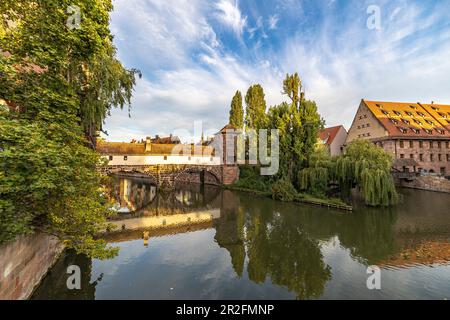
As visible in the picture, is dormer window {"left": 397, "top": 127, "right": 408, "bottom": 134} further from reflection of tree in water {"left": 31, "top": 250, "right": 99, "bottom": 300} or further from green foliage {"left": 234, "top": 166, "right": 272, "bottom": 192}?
reflection of tree in water {"left": 31, "top": 250, "right": 99, "bottom": 300}

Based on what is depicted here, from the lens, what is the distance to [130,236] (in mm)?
12242

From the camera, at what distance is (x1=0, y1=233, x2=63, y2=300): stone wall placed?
513cm

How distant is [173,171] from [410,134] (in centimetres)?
3346

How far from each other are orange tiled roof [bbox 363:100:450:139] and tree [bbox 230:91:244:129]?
1997cm

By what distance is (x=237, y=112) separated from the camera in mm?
38406

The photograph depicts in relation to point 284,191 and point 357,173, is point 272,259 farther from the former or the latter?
point 357,173

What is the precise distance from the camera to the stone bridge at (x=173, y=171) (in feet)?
86.9

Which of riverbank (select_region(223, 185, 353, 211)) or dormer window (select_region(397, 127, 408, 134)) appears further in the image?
dormer window (select_region(397, 127, 408, 134))

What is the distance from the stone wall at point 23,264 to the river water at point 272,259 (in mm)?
607

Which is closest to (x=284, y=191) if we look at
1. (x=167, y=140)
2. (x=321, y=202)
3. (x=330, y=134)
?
(x=321, y=202)

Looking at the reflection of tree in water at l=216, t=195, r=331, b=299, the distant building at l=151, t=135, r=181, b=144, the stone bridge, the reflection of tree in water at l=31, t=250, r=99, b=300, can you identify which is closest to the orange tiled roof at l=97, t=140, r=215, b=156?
the stone bridge
